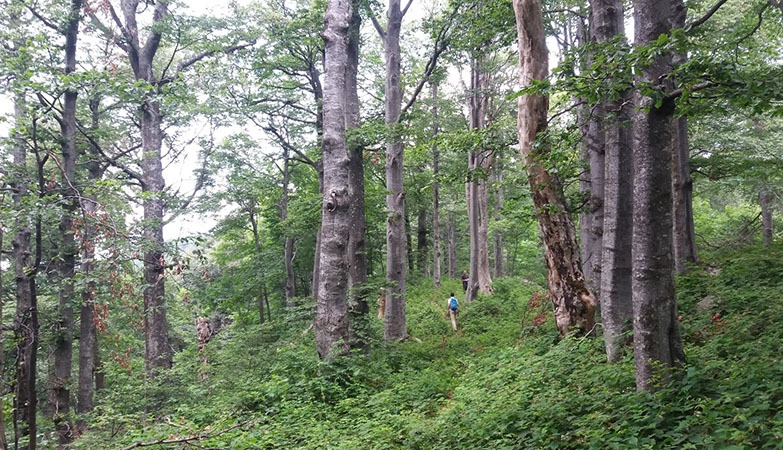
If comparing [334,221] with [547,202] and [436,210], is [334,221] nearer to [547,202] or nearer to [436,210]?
[547,202]

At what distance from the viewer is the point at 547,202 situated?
7.14m

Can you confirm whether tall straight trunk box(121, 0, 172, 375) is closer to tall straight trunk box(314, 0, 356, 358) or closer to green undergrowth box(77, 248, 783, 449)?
green undergrowth box(77, 248, 783, 449)

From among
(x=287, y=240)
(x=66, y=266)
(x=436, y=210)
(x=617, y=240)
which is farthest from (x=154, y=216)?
(x=436, y=210)

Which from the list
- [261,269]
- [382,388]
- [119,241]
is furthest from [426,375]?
[261,269]

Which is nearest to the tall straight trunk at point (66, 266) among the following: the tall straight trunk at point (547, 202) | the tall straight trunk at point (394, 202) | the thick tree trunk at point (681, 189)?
the tall straight trunk at point (394, 202)

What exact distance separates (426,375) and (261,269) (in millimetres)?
15034

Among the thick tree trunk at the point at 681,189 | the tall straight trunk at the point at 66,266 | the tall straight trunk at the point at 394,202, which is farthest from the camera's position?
the tall straight trunk at the point at 394,202

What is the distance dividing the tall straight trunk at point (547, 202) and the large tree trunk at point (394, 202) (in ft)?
13.9

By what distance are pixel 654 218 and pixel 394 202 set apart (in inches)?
303

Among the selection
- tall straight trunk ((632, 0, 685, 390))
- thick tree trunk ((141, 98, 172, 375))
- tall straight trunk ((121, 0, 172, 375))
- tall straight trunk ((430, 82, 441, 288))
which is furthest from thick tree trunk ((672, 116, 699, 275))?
tall straight trunk ((121, 0, 172, 375))

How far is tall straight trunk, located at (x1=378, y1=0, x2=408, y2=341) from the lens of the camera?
435 inches

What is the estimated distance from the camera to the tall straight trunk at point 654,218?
3723 mm

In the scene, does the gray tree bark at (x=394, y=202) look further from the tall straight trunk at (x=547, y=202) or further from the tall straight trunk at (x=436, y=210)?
the tall straight trunk at (x=436, y=210)

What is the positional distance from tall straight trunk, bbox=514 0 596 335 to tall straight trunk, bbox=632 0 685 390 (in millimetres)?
3200
